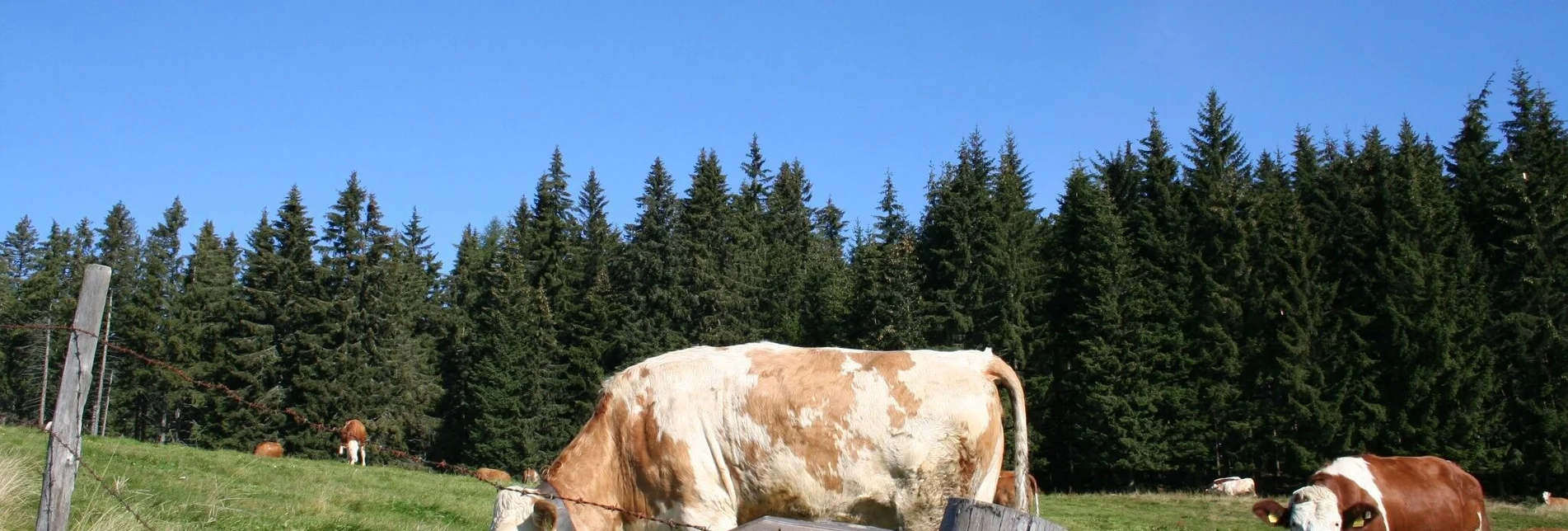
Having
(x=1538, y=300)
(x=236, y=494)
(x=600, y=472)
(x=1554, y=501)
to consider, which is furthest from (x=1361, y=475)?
(x=1538, y=300)

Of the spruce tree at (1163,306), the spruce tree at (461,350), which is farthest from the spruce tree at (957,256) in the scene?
the spruce tree at (461,350)

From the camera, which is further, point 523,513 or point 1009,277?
point 1009,277

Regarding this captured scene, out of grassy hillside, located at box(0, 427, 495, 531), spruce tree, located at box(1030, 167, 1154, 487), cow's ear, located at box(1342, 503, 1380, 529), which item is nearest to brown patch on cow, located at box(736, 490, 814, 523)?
grassy hillside, located at box(0, 427, 495, 531)

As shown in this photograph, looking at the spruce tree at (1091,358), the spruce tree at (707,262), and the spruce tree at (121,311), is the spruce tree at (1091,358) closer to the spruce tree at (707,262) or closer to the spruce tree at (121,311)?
the spruce tree at (707,262)

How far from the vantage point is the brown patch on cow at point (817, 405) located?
7512 millimetres

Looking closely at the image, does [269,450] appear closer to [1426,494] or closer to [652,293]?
[652,293]

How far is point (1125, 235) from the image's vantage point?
4719 centimetres

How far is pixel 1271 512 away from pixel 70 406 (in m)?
11.6

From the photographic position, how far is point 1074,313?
44.8 meters

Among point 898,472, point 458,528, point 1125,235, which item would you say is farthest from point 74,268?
point 898,472

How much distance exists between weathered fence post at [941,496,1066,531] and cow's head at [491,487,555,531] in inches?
165

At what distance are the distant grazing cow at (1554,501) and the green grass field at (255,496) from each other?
6420 millimetres

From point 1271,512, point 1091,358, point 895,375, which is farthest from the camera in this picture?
point 1091,358

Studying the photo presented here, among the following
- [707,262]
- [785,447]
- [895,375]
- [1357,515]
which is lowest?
[1357,515]
